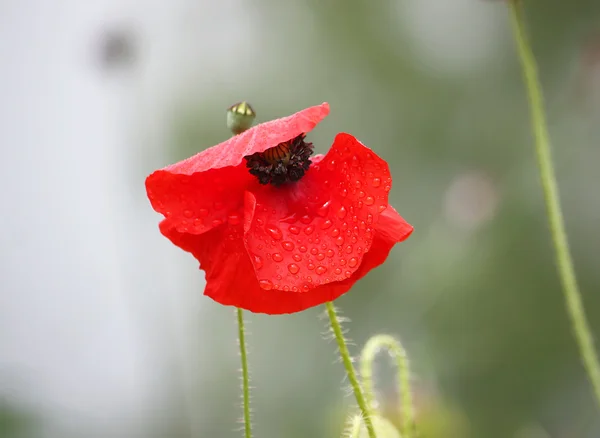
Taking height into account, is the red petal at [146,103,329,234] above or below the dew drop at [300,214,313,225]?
above

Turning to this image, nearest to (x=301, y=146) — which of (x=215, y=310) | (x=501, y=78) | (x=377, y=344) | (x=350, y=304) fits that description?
(x=377, y=344)

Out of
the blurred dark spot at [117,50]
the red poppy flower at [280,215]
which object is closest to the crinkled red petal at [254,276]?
the red poppy flower at [280,215]

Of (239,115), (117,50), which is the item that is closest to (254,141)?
(239,115)

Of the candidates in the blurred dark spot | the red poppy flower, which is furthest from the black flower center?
the blurred dark spot

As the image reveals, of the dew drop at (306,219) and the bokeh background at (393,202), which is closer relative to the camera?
the dew drop at (306,219)

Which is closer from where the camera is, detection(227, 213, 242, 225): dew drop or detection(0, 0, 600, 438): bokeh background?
detection(227, 213, 242, 225): dew drop

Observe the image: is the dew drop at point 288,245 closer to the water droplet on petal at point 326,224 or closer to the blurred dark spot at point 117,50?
the water droplet on petal at point 326,224

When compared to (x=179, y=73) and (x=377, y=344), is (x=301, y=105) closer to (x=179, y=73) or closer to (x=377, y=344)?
(x=179, y=73)

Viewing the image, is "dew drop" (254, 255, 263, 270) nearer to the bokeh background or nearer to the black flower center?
the black flower center

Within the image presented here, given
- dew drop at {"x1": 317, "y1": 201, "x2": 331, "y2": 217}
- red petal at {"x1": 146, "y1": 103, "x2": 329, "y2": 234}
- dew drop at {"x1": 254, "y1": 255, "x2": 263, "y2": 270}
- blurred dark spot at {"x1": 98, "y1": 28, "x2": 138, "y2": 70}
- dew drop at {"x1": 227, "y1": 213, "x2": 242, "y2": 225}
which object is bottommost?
dew drop at {"x1": 254, "y1": 255, "x2": 263, "y2": 270}
